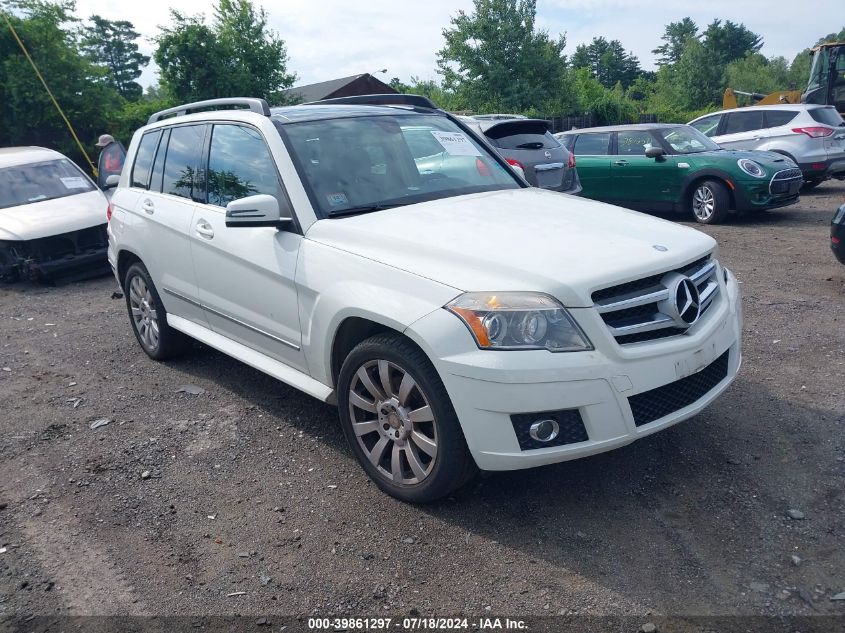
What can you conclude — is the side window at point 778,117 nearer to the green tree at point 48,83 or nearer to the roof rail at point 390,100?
the roof rail at point 390,100

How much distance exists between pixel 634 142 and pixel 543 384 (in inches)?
388

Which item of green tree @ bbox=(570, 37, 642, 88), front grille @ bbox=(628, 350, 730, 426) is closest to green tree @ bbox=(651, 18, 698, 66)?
green tree @ bbox=(570, 37, 642, 88)

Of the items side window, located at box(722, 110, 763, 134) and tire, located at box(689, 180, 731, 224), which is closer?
tire, located at box(689, 180, 731, 224)

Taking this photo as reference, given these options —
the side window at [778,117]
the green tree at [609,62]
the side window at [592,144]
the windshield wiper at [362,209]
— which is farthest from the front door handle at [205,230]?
the green tree at [609,62]

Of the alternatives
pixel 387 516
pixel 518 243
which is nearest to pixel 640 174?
pixel 518 243

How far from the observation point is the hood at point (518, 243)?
3135mm

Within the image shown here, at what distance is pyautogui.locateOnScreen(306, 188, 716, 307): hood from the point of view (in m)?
3.13

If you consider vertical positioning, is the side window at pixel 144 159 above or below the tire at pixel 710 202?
above

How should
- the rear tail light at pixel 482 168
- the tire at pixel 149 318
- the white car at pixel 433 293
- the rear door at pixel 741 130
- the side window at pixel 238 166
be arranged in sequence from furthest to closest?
Answer: the rear door at pixel 741 130 < the tire at pixel 149 318 < the rear tail light at pixel 482 168 < the side window at pixel 238 166 < the white car at pixel 433 293

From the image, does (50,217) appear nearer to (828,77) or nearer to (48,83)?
(48,83)

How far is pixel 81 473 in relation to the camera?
13.8ft

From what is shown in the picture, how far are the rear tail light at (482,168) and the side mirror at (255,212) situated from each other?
142 cm

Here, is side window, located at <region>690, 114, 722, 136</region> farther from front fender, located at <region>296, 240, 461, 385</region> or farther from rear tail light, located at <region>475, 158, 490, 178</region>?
front fender, located at <region>296, 240, 461, 385</region>

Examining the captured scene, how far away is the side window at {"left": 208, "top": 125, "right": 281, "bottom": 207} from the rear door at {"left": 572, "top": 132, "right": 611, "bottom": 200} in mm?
8475
